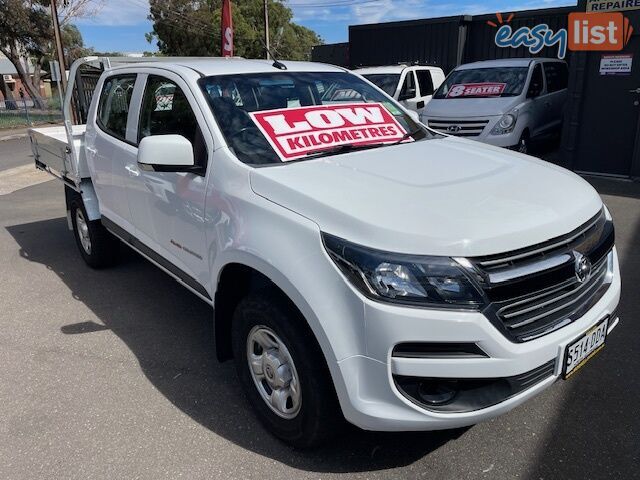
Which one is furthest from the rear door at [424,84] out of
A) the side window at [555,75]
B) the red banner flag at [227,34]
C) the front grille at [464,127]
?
the red banner flag at [227,34]

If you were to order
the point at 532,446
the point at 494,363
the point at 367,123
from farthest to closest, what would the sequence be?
the point at 367,123 → the point at 532,446 → the point at 494,363

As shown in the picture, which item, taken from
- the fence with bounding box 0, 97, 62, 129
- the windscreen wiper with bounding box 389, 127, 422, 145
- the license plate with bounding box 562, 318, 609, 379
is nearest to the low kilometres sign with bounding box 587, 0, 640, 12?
the windscreen wiper with bounding box 389, 127, 422, 145

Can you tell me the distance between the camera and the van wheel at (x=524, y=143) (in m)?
9.05

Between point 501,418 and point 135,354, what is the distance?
7.68ft

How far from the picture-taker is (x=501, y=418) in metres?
2.83

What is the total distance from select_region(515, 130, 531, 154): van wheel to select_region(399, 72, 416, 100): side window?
313 centimetres

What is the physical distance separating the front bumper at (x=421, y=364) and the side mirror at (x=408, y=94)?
10002mm

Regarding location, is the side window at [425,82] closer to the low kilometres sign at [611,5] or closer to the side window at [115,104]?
the low kilometres sign at [611,5]

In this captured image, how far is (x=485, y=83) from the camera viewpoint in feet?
31.5

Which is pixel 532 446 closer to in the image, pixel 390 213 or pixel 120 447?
pixel 390 213

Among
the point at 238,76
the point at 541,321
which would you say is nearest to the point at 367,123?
the point at 238,76

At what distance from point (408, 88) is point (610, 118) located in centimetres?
441

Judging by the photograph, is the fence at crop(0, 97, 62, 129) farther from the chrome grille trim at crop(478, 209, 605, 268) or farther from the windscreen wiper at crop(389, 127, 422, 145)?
the chrome grille trim at crop(478, 209, 605, 268)

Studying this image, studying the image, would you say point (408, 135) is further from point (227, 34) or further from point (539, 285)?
point (227, 34)
